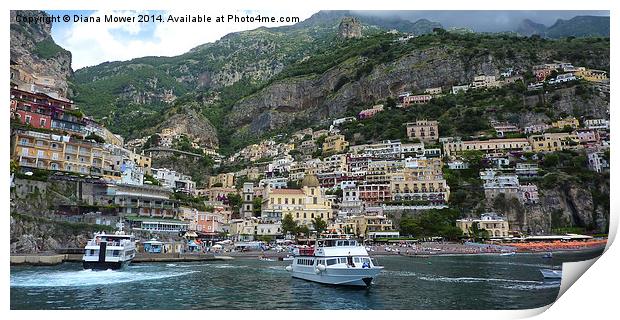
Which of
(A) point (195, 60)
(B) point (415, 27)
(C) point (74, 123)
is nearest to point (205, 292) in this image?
(C) point (74, 123)

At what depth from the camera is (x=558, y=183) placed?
38531mm

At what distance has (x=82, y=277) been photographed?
55.7 ft


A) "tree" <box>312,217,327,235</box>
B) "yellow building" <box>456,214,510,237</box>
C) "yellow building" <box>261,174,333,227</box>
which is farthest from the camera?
"yellow building" <box>261,174,333,227</box>

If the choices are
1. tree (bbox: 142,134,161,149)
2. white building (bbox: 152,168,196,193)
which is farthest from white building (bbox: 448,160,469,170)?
tree (bbox: 142,134,161,149)

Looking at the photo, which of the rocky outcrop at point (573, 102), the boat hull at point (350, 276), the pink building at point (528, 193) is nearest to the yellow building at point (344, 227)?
the pink building at point (528, 193)

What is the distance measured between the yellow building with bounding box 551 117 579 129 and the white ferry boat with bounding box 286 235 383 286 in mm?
40753

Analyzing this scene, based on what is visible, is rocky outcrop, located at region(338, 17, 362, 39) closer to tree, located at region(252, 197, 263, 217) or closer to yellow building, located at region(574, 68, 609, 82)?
yellow building, located at region(574, 68, 609, 82)

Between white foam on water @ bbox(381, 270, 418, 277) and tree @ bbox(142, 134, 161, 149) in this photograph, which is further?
tree @ bbox(142, 134, 161, 149)

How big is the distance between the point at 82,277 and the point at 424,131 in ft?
145

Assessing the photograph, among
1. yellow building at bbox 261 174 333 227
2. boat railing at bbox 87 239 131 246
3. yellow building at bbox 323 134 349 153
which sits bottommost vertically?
boat railing at bbox 87 239 131 246

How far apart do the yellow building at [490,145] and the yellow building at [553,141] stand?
73 cm

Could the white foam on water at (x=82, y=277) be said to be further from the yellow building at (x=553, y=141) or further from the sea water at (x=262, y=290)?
the yellow building at (x=553, y=141)

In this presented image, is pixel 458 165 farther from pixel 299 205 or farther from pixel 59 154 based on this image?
pixel 59 154

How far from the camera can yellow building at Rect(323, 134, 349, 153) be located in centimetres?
5757
